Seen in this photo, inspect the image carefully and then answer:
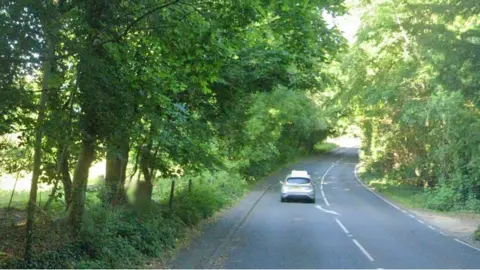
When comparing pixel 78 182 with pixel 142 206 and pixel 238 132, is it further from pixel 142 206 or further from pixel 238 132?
pixel 238 132

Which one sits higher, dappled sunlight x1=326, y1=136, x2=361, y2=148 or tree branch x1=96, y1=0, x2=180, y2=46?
dappled sunlight x1=326, y1=136, x2=361, y2=148

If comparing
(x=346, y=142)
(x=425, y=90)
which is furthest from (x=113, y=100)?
(x=346, y=142)

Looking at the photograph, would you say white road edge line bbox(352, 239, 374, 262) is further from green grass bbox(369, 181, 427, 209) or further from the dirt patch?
green grass bbox(369, 181, 427, 209)

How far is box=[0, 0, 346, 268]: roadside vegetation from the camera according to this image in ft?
→ 19.0

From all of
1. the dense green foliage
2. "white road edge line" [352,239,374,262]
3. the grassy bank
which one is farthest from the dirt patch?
the grassy bank

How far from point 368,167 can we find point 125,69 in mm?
43360

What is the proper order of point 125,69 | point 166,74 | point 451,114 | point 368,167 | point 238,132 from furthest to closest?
point 368,167, point 451,114, point 238,132, point 166,74, point 125,69

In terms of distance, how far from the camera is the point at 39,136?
626 centimetres

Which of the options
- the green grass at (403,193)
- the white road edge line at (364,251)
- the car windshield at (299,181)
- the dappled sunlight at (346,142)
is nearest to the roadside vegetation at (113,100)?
the white road edge line at (364,251)

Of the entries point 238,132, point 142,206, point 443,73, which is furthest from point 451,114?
point 142,206

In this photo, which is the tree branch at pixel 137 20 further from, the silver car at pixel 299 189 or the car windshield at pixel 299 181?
the car windshield at pixel 299 181

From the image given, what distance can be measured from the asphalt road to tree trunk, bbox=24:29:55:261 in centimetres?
343

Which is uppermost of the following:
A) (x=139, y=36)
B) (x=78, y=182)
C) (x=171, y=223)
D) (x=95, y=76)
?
(x=139, y=36)

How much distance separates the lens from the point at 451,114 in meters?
22.0
